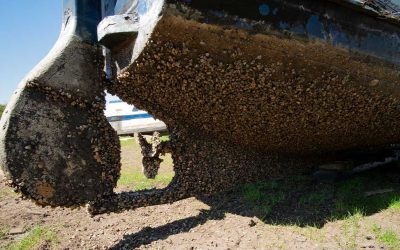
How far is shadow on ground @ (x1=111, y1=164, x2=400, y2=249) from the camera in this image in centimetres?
283

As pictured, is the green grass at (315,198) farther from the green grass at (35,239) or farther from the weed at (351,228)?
the green grass at (35,239)

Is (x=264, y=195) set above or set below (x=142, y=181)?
above

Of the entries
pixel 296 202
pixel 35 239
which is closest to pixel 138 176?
pixel 35 239

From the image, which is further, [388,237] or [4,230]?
[4,230]

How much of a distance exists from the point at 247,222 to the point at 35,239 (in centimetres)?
181

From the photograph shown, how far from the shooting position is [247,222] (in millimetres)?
2867

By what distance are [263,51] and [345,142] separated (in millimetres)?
1753

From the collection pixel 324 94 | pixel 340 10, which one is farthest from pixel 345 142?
pixel 340 10

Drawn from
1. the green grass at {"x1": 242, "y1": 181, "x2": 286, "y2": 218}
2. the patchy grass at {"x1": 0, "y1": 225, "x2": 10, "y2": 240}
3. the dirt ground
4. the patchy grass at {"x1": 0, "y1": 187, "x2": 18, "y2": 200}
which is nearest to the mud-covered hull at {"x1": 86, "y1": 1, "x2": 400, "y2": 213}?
the green grass at {"x1": 242, "y1": 181, "x2": 286, "y2": 218}

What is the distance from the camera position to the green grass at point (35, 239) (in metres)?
3.00

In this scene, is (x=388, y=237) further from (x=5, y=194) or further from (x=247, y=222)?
(x=5, y=194)

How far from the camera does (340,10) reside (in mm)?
2357

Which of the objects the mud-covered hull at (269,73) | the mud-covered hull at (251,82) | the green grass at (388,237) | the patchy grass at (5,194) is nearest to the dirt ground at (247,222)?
the green grass at (388,237)

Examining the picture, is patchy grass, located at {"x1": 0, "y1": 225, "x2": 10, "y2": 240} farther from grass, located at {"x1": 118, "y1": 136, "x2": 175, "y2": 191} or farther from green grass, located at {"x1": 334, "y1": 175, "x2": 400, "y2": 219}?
green grass, located at {"x1": 334, "y1": 175, "x2": 400, "y2": 219}
